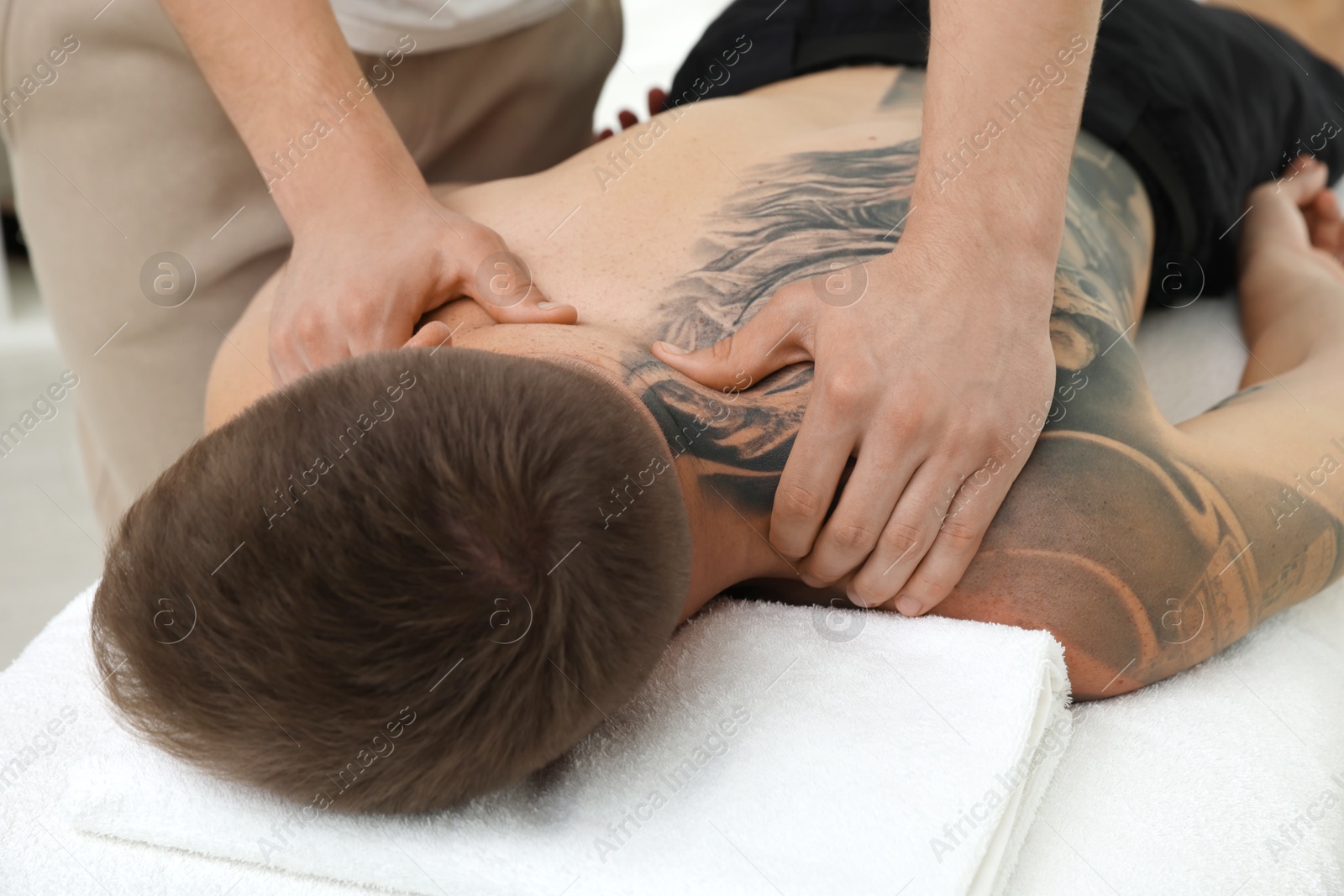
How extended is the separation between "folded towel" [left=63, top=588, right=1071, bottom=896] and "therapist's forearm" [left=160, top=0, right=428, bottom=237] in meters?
0.54

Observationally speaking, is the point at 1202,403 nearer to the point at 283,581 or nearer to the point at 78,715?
the point at 283,581

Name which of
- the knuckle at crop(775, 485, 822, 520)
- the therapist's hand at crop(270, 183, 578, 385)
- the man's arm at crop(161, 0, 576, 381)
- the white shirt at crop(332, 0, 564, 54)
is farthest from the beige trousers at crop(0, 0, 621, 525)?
the knuckle at crop(775, 485, 822, 520)

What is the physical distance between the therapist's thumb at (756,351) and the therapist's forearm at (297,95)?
Answer: 1.23 ft

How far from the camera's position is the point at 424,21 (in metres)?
1.22

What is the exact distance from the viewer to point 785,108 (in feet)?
3.86

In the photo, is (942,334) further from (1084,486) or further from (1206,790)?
(1206,790)

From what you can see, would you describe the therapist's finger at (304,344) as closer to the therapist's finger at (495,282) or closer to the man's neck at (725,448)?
the therapist's finger at (495,282)

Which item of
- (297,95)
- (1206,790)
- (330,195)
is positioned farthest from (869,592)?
(297,95)

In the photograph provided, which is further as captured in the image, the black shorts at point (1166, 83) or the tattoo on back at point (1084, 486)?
the black shorts at point (1166, 83)

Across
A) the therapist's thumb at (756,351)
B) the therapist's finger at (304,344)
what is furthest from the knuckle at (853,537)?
the therapist's finger at (304,344)

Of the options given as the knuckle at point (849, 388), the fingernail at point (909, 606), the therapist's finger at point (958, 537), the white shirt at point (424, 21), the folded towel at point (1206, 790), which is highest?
the white shirt at point (424, 21)

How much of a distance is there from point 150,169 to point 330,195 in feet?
1.39

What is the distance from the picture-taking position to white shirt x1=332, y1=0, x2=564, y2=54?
46.8 inches

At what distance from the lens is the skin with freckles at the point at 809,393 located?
2.60ft
